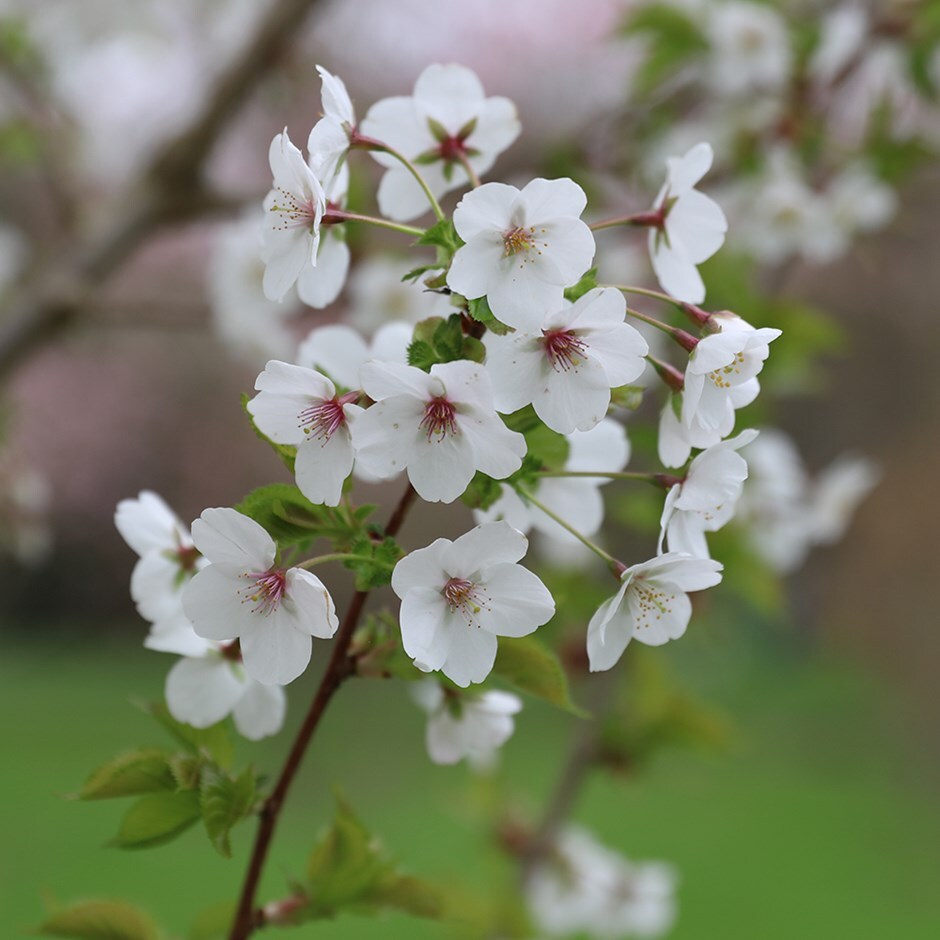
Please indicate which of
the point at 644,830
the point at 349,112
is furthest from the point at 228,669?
the point at 644,830

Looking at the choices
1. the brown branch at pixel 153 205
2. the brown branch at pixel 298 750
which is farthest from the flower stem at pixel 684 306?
the brown branch at pixel 153 205

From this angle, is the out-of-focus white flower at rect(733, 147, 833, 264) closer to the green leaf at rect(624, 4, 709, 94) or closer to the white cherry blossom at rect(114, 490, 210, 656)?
the green leaf at rect(624, 4, 709, 94)

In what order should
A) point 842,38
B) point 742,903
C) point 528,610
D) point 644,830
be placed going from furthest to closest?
point 644,830 → point 742,903 → point 842,38 → point 528,610

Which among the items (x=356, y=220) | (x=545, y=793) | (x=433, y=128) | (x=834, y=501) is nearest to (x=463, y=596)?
(x=356, y=220)

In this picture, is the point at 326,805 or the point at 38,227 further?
the point at 38,227

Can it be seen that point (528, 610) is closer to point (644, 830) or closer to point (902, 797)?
point (644, 830)

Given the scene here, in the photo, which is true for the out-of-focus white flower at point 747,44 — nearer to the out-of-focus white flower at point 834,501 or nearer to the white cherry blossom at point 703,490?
the out-of-focus white flower at point 834,501

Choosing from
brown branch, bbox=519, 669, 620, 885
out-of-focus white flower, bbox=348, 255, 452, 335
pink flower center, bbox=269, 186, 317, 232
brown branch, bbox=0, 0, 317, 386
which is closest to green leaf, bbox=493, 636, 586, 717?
pink flower center, bbox=269, 186, 317, 232
